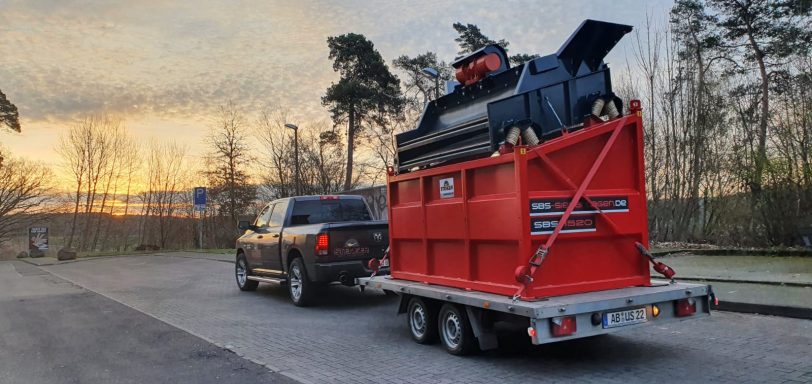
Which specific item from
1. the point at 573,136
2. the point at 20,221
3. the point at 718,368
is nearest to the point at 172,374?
the point at 573,136

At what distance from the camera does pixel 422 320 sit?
678 centimetres

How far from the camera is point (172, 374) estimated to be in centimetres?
589

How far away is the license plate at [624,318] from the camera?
5121 mm

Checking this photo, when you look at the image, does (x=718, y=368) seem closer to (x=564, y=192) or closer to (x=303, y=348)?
(x=564, y=192)

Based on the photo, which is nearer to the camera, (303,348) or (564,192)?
(564,192)

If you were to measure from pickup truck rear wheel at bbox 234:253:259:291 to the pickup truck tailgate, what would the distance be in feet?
12.2

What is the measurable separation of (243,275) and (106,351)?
5825 millimetres

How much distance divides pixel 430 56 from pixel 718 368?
31907 millimetres

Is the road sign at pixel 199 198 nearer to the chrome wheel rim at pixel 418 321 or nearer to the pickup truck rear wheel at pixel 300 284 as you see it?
the pickup truck rear wheel at pixel 300 284

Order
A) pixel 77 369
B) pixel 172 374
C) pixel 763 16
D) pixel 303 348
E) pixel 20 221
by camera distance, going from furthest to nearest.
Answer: pixel 20 221, pixel 763 16, pixel 303 348, pixel 77 369, pixel 172 374

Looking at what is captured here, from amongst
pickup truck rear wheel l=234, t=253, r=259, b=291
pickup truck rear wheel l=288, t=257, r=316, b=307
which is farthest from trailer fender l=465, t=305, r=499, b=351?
pickup truck rear wheel l=234, t=253, r=259, b=291

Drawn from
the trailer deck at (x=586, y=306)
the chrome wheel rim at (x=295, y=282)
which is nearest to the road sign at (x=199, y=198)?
the chrome wheel rim at (x=295, y=282)

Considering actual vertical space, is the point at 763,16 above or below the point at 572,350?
above

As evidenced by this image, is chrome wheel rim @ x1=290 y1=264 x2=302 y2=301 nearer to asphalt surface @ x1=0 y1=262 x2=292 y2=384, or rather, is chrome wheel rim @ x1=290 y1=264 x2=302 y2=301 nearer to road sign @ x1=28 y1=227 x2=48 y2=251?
asphalt surface @ x1=0 y1=262 x2=292 y2=384
